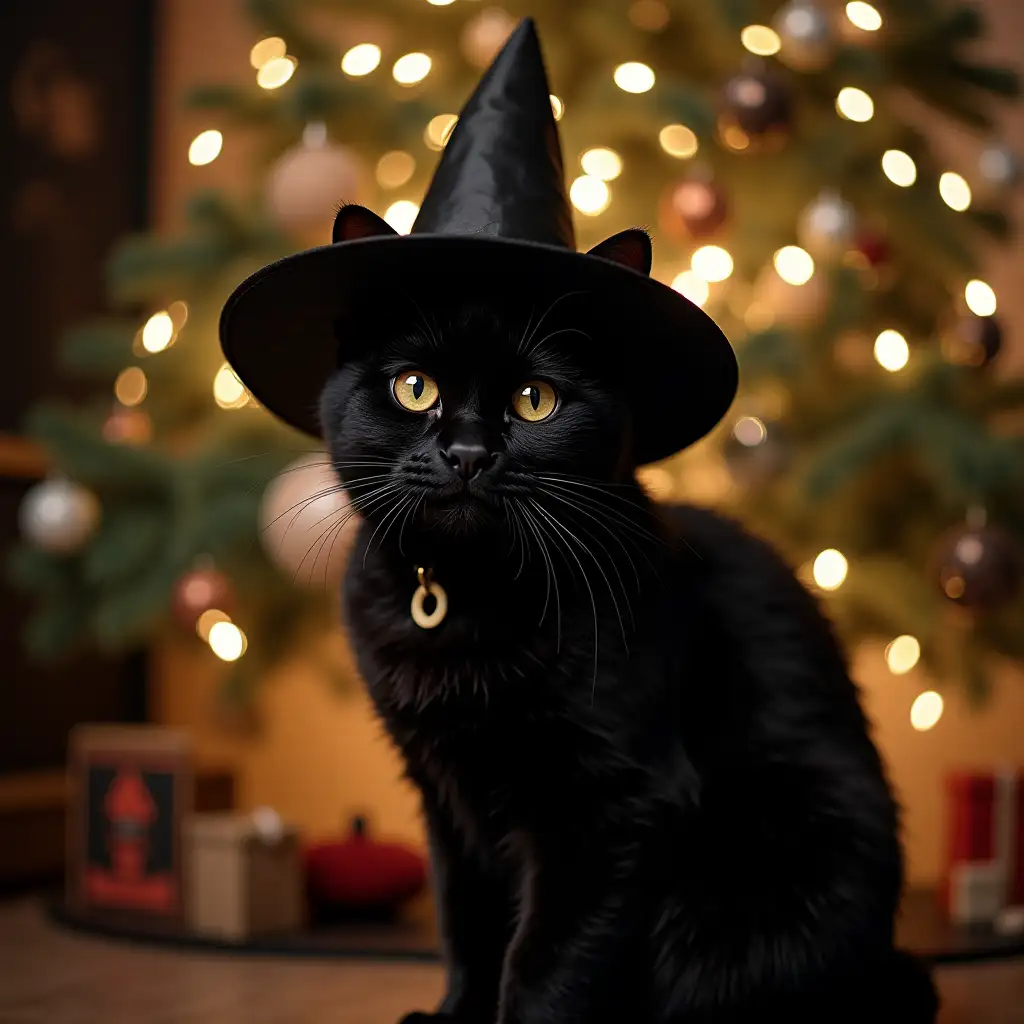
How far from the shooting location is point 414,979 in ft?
5.37

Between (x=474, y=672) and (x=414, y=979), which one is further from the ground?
(x=474, y=672)

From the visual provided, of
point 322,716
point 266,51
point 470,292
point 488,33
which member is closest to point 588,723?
point 470,292

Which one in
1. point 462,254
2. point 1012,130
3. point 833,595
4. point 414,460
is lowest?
point 833,595

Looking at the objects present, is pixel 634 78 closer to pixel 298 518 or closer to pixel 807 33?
pixel 807 33

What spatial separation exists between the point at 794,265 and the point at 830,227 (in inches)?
3.7

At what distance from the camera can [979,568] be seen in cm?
195

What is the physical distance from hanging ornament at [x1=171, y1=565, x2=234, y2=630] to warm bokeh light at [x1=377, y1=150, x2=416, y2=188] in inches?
26.8

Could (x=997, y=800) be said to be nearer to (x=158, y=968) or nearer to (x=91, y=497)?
(x=158, y=968)

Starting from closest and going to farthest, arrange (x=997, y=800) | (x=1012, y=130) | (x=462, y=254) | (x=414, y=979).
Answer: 1. (x=462, y=254)
2. (x=414, y=979)
3. (x=997, y=800)
4. (x=1012, y=130)

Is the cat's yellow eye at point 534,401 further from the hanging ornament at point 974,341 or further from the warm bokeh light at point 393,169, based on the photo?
the warm bokeh light at point 393,169

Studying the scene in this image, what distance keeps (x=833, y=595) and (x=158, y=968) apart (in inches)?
41.6

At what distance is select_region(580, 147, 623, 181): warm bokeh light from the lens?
2.20 m

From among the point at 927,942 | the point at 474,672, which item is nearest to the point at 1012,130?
the point at 927,942

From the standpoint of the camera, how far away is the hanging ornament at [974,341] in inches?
81.7
